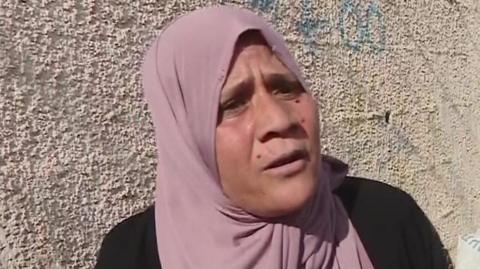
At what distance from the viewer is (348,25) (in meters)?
3.72

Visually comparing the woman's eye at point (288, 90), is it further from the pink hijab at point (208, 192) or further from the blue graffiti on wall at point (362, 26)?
the blue graffiti on wall at point (362, 26)

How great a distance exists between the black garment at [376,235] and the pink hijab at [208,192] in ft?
Answer: 0.18

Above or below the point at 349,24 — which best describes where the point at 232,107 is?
below

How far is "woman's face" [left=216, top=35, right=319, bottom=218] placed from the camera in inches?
71.4

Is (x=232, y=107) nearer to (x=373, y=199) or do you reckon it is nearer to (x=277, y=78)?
(x=277, y=78)

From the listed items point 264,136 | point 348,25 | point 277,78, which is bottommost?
point 264,136

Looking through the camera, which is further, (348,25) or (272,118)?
(348,25)

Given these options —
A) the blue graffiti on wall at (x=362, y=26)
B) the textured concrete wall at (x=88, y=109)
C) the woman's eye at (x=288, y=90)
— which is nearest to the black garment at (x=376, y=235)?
the textured concrete wall at (x=88, y=109)

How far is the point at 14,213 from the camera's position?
2.20m

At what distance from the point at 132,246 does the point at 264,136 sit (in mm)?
509

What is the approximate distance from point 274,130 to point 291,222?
0.82 ft

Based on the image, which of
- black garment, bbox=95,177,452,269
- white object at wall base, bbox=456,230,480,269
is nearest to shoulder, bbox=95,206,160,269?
black garment, bbox=95,177,452,269

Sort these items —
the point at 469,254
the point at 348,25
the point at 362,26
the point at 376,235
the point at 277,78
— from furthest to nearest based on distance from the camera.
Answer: the point at 362,26 → the point at 348,25 → the point at 469,254 → the point at 376,235 → the point at 277,78

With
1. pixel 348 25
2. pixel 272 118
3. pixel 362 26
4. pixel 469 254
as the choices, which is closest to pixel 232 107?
pixel 272 118
